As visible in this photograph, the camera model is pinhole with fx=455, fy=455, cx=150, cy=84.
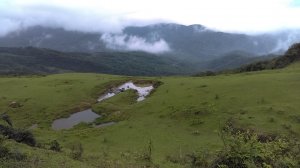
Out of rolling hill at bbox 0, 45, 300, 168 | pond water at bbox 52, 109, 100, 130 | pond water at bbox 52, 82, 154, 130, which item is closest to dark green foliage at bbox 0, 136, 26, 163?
rolling hill at bbox 0, 45, 300, 168

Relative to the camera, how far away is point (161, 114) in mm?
42281

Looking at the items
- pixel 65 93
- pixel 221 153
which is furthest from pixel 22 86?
pixel 221 153

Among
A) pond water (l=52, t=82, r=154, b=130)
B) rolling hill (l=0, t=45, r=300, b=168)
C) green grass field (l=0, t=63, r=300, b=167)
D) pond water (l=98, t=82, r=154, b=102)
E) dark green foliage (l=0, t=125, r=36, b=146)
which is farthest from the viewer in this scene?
pond water (l=98, t=82, r=154, b=102)

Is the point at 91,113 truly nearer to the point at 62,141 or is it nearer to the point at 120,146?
the point at 62,141

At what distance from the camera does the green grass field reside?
3253 cm

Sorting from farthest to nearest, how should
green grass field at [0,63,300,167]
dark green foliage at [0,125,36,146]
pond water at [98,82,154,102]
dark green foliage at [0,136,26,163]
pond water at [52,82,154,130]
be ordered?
1. pond water at [98,82,154,102]
2. pond water at [52,82,154,130]
3. green grass field at [0,63,300,167]
4. dark green foliage at [0,125,36,146]
5. dark green foliage at [0,136,26,163]

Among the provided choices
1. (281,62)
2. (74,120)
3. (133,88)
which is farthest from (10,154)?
(281,62)

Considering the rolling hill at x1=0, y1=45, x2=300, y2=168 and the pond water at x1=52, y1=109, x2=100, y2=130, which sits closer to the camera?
the rolling hill at x1=0, y1=45, x2=300, y2=168

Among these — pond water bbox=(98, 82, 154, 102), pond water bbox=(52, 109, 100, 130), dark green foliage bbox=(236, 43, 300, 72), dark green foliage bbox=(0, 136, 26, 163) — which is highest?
dark green foliage bbox=(236, 43, 300, 72)

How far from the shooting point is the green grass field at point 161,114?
107ft

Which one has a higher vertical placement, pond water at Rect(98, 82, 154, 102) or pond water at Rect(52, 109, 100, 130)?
pond water at Rect(98, 82, 154, 102)

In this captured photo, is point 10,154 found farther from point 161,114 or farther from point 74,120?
point 74,120

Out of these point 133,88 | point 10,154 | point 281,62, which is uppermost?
point 281,62

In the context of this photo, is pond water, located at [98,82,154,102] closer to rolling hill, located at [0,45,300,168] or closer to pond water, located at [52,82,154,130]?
pond water, located at [52,82,154,130]
